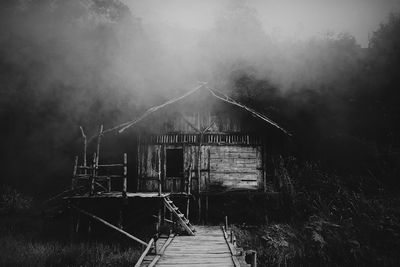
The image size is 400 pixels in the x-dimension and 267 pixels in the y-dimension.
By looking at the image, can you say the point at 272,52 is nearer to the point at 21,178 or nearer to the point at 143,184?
the point at 143,184

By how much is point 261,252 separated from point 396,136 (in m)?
11.2

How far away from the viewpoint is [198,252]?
8.12 meters

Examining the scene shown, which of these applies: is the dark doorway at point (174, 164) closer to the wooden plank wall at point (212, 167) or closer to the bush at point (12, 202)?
the wooden plank wall at point (212, 167)

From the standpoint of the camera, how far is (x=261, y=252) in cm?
1023

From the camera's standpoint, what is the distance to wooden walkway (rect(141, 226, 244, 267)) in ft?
23.3

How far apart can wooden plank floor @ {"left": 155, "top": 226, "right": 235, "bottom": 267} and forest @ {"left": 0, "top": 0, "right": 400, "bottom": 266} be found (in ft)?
5.29

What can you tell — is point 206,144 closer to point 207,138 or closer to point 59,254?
point 207,138

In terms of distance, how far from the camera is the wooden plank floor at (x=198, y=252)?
7.16 metres

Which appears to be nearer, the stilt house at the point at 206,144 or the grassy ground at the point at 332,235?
the grassy ground at the point at 332,235

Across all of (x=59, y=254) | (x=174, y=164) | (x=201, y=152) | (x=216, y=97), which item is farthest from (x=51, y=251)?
(x=216, y=97)

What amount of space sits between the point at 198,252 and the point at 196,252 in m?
0.05

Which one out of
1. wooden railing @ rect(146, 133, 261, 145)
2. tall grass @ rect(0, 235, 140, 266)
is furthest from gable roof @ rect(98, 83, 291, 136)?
tall grass @ rect(0, 235, 140, 266)

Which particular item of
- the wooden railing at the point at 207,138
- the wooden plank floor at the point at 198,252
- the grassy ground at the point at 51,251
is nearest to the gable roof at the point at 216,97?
the wooden railing at the point at 207,138

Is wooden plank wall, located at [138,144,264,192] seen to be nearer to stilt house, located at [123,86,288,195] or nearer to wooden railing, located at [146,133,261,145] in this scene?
stilt house, located at [123,86,288,195]
